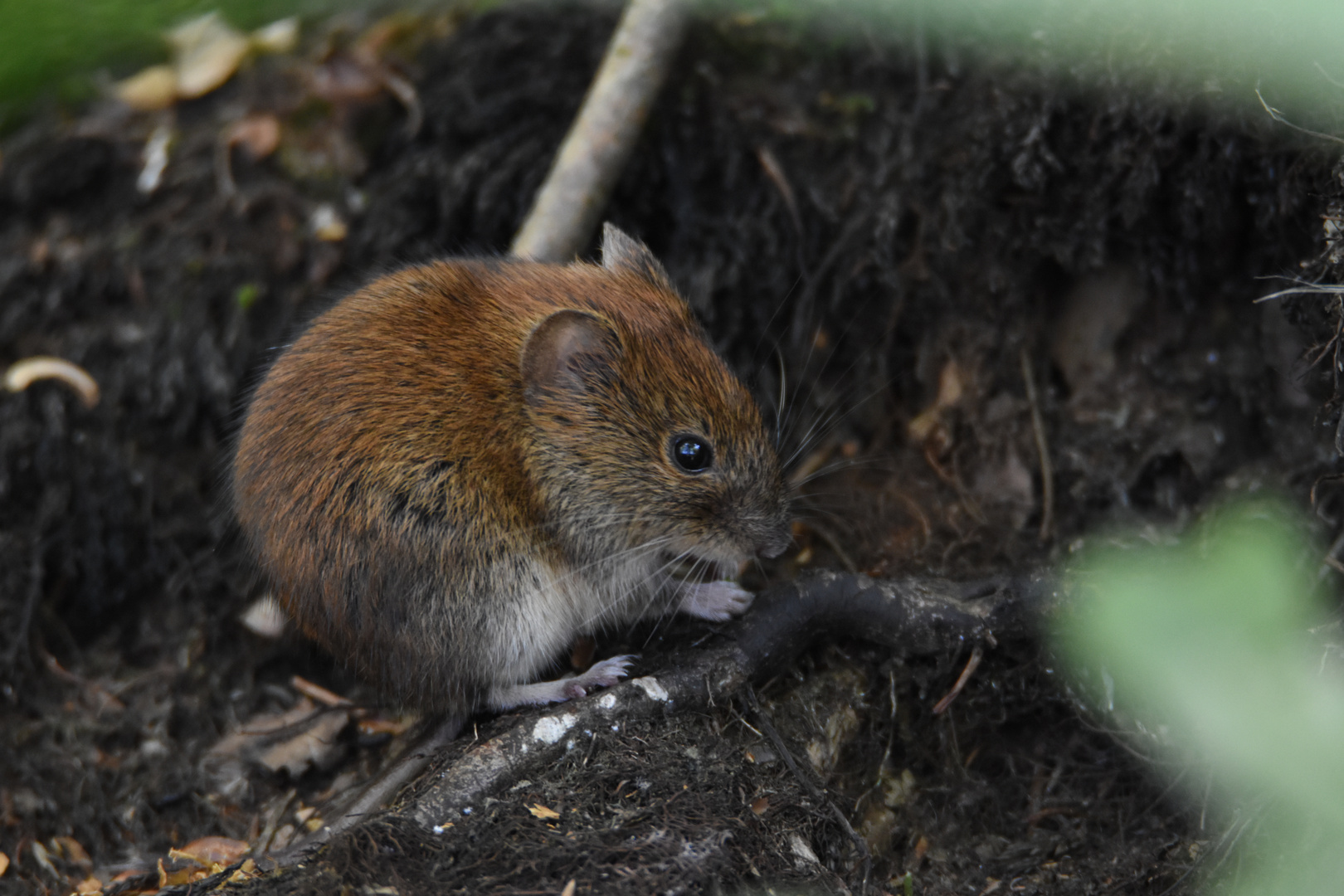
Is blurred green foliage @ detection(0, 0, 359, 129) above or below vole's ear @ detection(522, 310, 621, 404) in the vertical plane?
above

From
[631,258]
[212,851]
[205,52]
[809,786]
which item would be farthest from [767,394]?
[205,52]

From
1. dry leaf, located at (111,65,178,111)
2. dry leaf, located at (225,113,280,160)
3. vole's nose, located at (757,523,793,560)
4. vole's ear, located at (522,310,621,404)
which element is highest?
dry leaf, located at (111,65,178,111)

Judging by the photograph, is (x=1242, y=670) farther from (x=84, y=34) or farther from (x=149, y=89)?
(x=149, y=89)

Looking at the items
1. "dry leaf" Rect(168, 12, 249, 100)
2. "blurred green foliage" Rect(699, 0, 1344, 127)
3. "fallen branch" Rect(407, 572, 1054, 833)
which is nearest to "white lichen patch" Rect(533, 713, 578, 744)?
"fallen branch" Rect(407, 572, 1054, 833)

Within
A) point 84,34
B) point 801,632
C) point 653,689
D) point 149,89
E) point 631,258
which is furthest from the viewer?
point 149,89

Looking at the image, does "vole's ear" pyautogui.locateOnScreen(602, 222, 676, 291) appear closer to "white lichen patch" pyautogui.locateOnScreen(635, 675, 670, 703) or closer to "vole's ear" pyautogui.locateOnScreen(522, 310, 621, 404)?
"vole's ear" pyautogui.locateOnScreen(522, 310, 621, 404)
